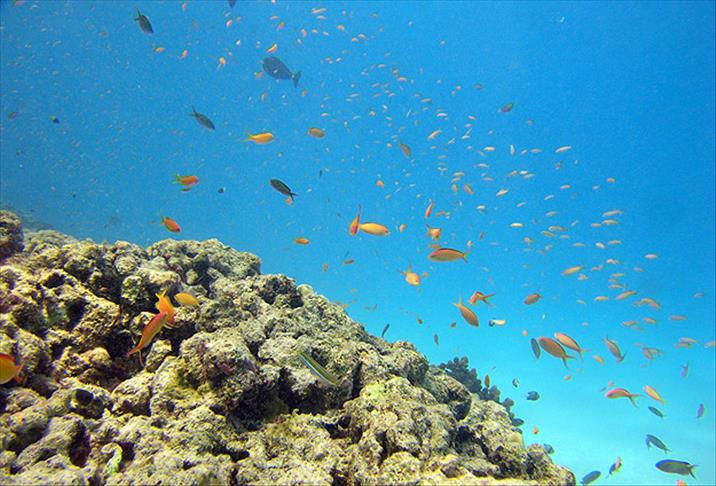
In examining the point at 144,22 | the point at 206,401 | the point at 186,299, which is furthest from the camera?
the point at 144,22

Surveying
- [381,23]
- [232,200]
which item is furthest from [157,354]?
[232,200]

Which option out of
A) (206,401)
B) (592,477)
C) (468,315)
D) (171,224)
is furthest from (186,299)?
(592,477)

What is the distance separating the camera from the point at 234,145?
→ 288 feet

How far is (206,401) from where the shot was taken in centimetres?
263

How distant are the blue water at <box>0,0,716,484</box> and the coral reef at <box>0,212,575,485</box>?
65.2 feet

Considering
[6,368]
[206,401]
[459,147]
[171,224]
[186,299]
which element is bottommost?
[6,368]

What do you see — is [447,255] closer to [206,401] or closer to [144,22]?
[206,401]

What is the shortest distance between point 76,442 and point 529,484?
10.2 feet

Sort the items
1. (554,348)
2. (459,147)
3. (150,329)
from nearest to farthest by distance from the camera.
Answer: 1. (150,329)
2. (554,348)
3. (459,147)

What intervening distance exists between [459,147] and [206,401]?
7183 cm

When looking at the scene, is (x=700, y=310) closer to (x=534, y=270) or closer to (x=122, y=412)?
(x=534, y=270)

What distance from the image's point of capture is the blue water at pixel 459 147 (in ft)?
131

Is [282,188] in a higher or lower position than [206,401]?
higher

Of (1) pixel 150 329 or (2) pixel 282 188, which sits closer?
(1) pixel 150 329
